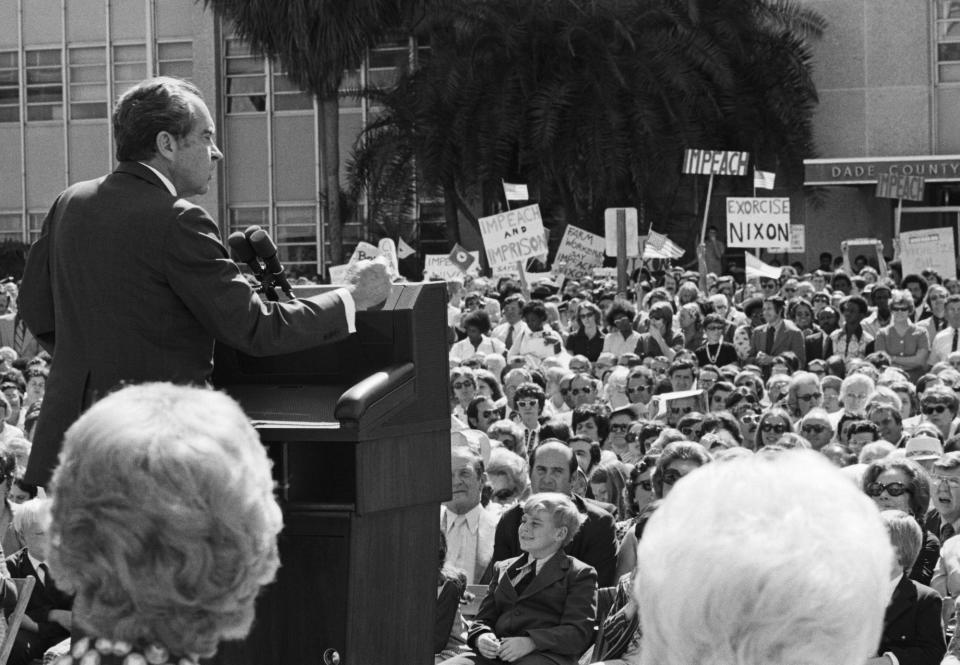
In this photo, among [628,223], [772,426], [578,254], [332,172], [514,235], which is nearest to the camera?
[772,426]

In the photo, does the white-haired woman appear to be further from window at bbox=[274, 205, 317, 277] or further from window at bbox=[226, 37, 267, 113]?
window at bbox=[226, 37, 267, 113]

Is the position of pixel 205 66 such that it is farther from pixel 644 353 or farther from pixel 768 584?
pixel 768 584

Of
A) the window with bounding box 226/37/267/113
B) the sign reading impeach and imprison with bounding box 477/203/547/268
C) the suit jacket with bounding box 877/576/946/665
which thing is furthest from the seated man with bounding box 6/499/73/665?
the window with bounding box 226/37/267/113

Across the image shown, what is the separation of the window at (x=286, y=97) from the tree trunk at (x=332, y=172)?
2495 millimetres

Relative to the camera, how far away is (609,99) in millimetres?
29203

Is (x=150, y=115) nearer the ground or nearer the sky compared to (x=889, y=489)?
nearer the sky

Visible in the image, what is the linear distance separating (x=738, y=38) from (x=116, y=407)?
94.5 ft

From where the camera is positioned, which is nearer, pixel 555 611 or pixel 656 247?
pixel 555 611

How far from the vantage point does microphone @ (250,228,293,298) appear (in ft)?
13.4

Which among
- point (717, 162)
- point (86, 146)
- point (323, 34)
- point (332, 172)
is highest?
point (323, 34)

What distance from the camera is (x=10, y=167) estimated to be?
1484 inches

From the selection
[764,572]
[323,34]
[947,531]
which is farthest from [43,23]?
[764,572]

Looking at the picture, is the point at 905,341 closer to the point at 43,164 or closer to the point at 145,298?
the point at 145,298

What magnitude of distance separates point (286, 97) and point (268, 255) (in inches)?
1310
